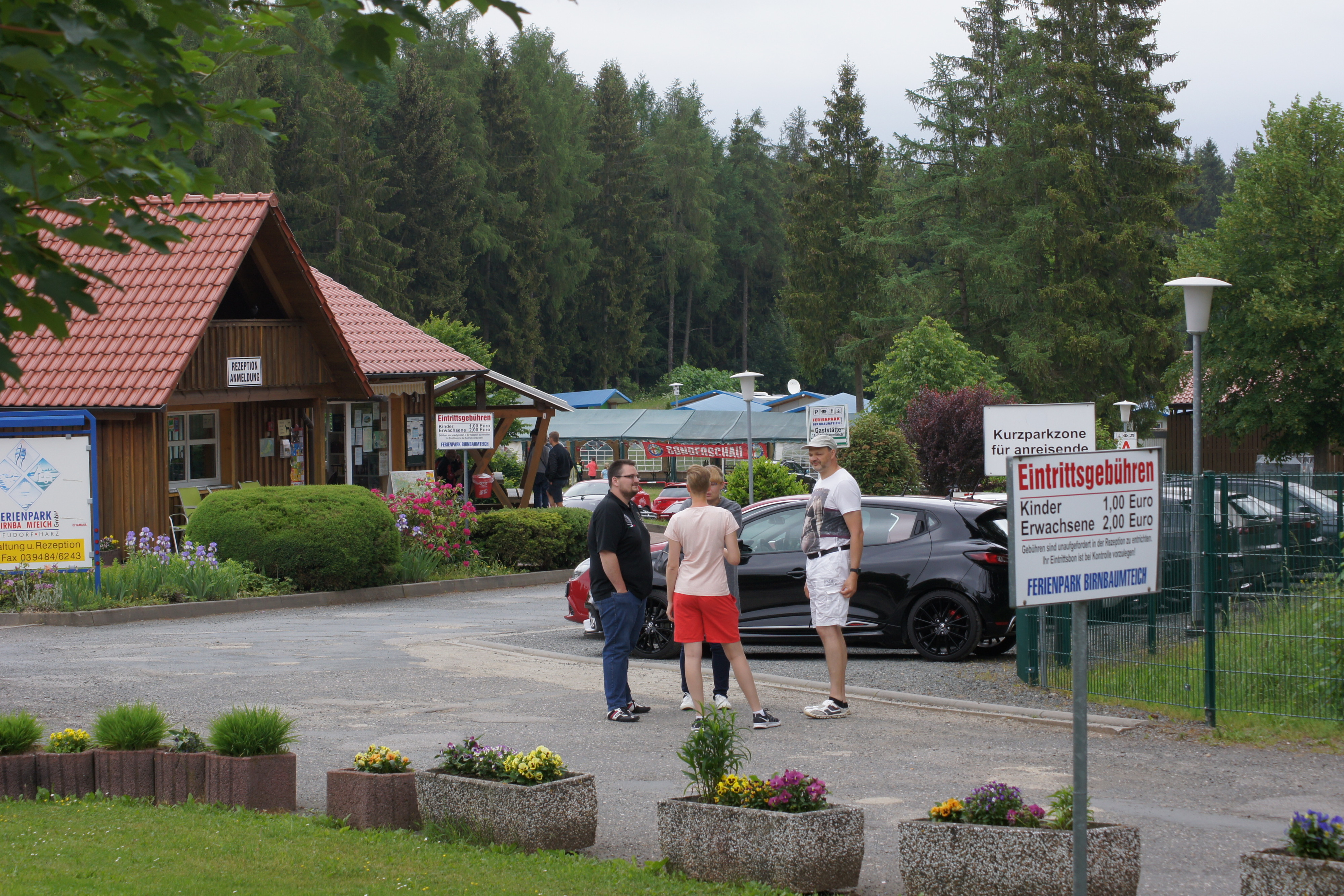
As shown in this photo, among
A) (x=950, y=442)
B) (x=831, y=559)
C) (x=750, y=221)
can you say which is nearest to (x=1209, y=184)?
(x=750, y=221)

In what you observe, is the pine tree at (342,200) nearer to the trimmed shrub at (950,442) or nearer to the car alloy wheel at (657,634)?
the trimmed shrub at (950,442)

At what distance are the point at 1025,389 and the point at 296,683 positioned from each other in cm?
4655

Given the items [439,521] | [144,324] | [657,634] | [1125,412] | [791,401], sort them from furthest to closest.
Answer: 1. [791,401]
2. [1125,412]
3. [439,521]
4. [144,324]
5. [657,634]

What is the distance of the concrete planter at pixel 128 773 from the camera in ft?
23.2

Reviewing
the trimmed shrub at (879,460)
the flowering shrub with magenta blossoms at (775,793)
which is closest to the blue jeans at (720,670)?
the flowering shrub with magenta blossoms at (775,793)

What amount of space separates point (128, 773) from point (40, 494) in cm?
986

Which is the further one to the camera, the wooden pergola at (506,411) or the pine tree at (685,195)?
the pine tree at (685,195)

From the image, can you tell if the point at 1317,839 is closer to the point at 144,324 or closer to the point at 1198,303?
the point at 1198,303

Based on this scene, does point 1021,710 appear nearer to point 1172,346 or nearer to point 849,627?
point 849,627

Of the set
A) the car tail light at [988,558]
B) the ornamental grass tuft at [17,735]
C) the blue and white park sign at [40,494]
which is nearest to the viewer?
the ornamental grass tuft at [17,735]

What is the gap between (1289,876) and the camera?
4547 millimetres

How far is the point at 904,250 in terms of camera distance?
6053cm

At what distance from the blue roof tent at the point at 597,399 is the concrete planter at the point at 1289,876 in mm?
65435

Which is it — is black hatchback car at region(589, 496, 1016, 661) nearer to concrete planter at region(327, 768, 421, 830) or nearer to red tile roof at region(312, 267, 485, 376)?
concrete planter at region(327, 768, 421, 830)
